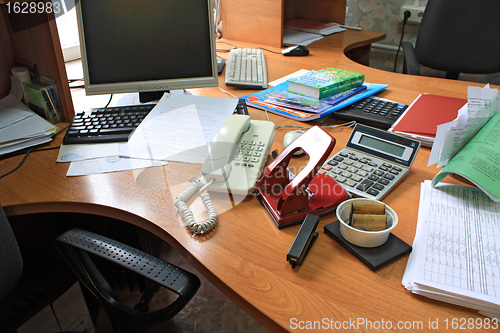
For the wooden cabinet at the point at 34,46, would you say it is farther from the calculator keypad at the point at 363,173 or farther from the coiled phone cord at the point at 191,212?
the calculator keypad at the point at 363,173

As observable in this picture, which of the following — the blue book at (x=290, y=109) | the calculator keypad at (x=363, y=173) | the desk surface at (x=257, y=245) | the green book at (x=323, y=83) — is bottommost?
the desk surface at (x=257, y=245)

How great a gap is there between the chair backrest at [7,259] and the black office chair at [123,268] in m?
0.09

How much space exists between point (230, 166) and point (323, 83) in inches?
21.1

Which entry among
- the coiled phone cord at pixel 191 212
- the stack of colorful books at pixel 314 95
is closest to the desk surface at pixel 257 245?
the coiled phone cord at pixel 191 212

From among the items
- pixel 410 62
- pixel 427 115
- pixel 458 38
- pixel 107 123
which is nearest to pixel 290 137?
pixel 427 115

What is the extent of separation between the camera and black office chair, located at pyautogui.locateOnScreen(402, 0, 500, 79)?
167cm

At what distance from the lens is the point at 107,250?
759mm

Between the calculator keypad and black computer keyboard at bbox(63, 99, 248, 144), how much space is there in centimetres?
35

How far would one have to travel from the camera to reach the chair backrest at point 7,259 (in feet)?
2.24

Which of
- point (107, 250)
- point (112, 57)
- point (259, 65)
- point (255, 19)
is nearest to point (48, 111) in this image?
point (112, 57)

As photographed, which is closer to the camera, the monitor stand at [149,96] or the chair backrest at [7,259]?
the chair backrest at [7,259]

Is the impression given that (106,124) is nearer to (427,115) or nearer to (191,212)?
(191,212)

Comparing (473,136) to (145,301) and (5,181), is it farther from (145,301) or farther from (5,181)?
(145,301)

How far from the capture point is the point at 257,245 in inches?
26.7
